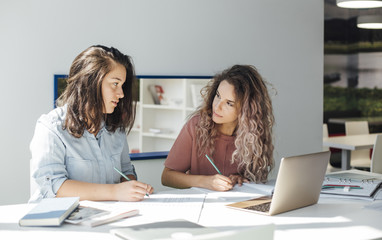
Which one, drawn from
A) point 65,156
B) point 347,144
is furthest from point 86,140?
point 347,144

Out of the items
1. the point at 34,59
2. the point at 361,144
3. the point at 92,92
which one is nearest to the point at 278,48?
the point at 361,144

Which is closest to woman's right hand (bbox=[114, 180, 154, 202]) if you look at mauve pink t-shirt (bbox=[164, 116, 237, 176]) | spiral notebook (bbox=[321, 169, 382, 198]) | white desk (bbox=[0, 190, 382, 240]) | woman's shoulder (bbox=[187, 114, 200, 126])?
white desk (bbox=[0, 190, 382, 240])

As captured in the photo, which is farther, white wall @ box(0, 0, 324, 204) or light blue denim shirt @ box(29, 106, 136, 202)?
white wall @ box(0, 0, 324, 204)

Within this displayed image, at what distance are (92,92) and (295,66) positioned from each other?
2.58 m

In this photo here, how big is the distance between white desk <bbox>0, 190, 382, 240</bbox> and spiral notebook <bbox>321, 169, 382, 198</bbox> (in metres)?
0.13

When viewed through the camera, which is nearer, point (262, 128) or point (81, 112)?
point (81, 112)

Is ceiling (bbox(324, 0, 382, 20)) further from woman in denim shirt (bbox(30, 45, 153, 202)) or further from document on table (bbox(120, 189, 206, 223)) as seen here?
document on table (bbox(120, 189, 206, 223))

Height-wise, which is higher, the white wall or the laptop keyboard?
the white wall

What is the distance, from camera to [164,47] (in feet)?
12.0

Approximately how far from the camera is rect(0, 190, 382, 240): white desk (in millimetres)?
1562

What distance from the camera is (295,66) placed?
4320 mm

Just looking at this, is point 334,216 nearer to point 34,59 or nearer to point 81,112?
point 81,112

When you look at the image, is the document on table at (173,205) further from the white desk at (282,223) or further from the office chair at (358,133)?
the office chair at (358,133)

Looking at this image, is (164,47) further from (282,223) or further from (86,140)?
(282,223)
